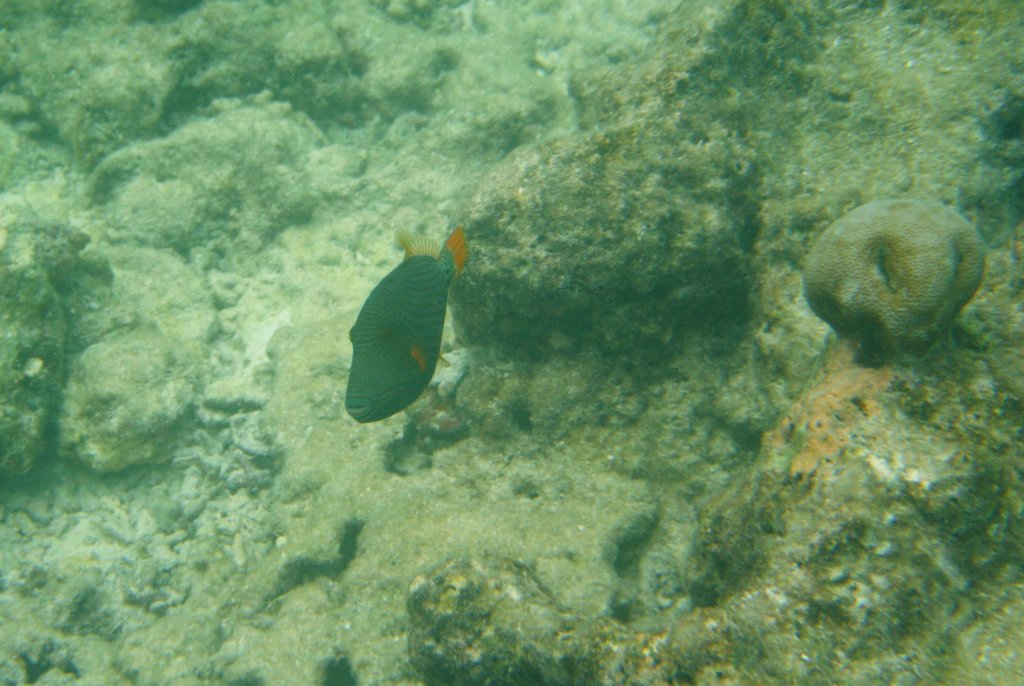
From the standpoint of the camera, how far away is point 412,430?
165 inches

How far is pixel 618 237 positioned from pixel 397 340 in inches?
64.2

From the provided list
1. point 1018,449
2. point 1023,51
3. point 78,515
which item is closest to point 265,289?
point 78,515

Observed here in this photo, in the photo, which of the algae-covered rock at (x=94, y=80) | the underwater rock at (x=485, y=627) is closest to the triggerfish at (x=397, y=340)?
the underwater rock at (x=485, y=627)

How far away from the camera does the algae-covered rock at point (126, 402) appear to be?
4668 mm

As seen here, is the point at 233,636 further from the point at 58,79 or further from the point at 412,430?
the point at 58,79

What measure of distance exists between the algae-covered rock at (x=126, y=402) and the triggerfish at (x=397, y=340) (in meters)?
3.47

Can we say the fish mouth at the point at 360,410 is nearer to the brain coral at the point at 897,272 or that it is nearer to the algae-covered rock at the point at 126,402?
the brain coral at the point at 897,272

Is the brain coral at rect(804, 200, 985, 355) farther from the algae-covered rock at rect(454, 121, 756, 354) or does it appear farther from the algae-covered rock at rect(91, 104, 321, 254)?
the algae-covered rock at rect(91, 104, 321, 254)

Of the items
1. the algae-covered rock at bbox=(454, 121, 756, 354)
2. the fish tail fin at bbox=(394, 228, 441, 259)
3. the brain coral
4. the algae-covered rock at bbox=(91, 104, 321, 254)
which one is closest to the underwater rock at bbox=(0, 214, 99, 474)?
the algae-covered rock at bbox=(91, 104, 321, 254)

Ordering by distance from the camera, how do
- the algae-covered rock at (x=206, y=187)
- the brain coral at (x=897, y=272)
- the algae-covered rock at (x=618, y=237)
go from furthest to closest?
the algae-covered rock at (x=206, y=187) < the algae-covered rock at (x=618, y=237) < the brain coral at (x=897, y=272)

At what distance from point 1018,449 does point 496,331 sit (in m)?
2.66

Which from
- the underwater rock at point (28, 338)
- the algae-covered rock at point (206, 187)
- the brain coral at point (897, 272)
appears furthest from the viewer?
the algae-covered rock at point (206, 187)

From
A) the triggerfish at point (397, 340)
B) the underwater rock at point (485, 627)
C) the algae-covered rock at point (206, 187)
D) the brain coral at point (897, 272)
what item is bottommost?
the algae-covered rock at point (206, 187)

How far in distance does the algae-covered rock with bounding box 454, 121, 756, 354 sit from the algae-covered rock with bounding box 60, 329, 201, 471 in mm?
3042
